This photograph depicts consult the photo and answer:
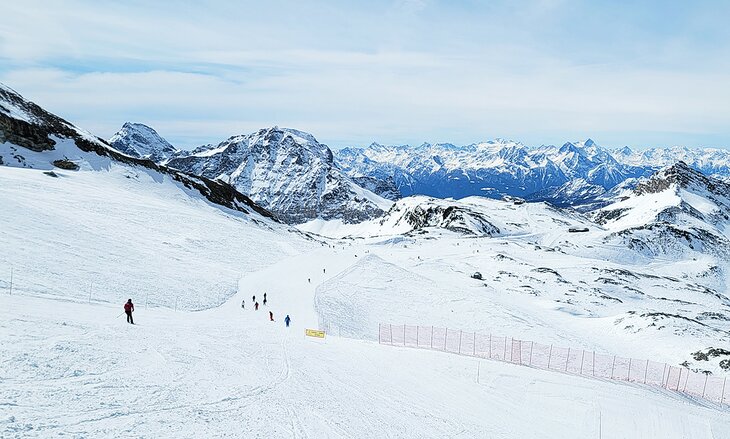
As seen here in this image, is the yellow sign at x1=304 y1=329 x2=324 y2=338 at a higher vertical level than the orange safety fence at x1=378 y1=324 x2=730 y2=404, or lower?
higher

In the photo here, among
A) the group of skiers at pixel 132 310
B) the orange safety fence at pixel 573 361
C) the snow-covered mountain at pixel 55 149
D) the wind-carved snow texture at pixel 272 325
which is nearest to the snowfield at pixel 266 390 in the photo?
the wind-carved snow texture at pixel 272 325

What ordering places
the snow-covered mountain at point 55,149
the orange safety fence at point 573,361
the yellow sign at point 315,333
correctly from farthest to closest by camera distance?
the snow-covered mountain at point 55,149 < the orange safety fence at point 573,361 < the yellow sign at point 315,333

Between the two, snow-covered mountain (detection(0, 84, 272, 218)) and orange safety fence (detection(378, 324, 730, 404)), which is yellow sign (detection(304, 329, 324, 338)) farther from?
snow-covered mountain (detection(0, 84, 272, 218))

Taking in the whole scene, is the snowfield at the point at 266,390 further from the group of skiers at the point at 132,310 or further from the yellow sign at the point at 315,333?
the yellow sign at the point at 315,333

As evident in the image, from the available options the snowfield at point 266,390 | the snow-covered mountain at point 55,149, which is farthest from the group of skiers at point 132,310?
the snow-covered mountain at point 55,149

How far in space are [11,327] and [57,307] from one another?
7.29 metres

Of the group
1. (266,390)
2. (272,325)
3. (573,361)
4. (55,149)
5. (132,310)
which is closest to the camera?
(266,390)

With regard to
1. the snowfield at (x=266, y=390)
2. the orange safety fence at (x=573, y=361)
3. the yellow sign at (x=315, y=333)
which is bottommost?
the orange safety fence at (x=573, y=361)

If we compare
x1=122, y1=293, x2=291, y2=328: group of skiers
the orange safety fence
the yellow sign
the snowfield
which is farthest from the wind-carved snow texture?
the orange safety fence

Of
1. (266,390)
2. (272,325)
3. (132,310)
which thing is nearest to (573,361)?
(272,325)

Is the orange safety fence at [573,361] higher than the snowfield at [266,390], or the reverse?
the snowfield at [266,390]

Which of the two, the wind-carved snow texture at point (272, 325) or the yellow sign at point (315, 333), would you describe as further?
the yellow sign at point (315, 333)

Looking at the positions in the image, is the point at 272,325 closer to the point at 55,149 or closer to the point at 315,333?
the point at 315,333

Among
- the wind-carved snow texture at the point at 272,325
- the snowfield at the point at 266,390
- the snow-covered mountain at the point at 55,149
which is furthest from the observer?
the snow-covered mountain at the point at 55,149
